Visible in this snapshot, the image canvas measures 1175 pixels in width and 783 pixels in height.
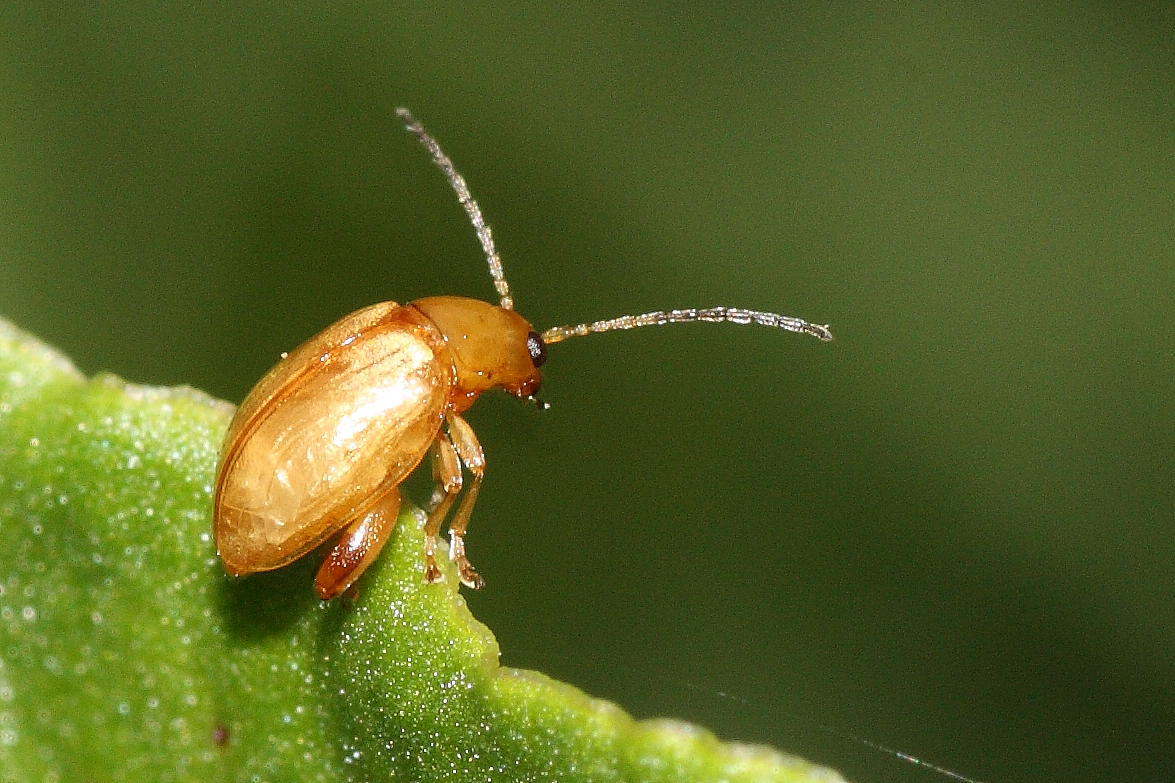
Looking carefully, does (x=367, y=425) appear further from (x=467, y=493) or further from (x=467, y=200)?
(x=467, y=200)

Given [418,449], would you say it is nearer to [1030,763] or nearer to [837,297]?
[837,297]

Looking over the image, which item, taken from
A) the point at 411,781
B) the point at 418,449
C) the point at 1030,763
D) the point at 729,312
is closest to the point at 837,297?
the point at 729,312

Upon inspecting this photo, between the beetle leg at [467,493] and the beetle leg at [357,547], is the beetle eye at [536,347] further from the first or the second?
the beetle leg at [357,547]

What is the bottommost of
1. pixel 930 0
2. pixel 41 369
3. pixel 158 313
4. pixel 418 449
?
pixel 158 313

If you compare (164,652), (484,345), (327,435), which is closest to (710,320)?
(484,345)

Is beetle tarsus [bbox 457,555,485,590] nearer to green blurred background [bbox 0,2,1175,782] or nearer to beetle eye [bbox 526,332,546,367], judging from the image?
beetle eye [bbox 526,332,546,367]

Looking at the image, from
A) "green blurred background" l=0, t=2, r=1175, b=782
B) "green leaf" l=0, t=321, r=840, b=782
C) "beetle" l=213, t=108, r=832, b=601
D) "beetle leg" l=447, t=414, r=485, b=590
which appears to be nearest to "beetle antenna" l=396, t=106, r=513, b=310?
"beetle" l=213, t=108, r=832, b=601
